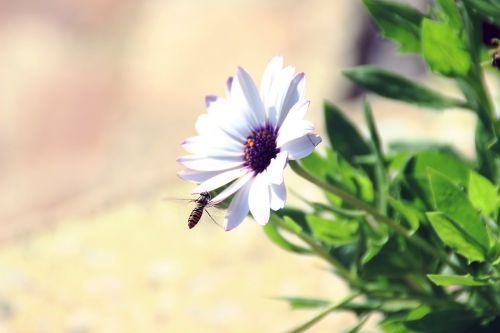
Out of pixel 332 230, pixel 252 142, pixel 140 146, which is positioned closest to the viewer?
pixel 252 142

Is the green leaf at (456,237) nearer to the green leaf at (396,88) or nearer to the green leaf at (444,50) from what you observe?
the green leaf at (444,50)

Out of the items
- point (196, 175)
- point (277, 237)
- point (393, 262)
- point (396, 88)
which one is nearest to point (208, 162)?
point (196, 175)

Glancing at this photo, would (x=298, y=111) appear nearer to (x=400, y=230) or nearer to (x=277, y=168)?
(x=277, y=168)

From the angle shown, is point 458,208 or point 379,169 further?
point 379,169

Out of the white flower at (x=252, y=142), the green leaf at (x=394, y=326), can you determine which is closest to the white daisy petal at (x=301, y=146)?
the white flower at (x=252, y=142)

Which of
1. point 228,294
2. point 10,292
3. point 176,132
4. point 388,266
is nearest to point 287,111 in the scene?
point 388,266

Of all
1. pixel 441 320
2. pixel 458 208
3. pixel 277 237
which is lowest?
pixel 441 320

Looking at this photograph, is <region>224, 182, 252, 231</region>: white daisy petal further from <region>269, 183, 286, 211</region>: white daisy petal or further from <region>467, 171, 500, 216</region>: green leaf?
<region>467, 171, 500, 216</region>: green leaf
